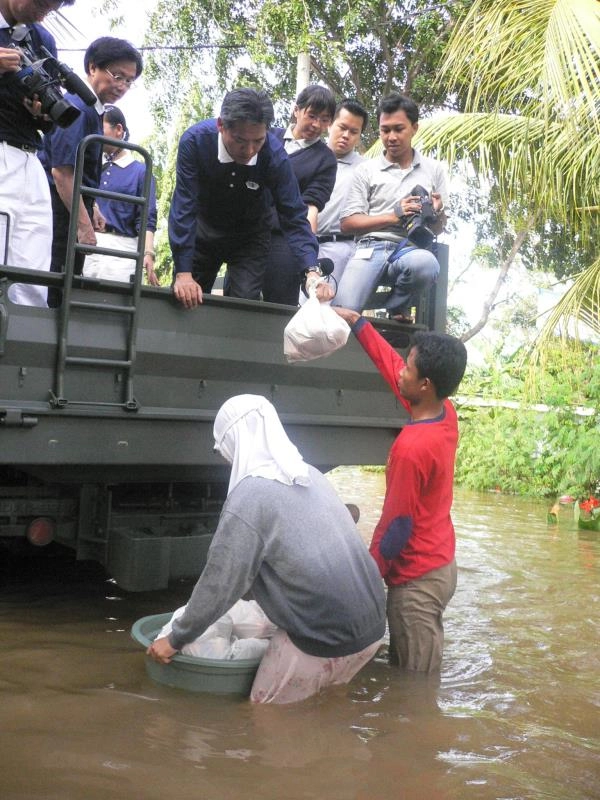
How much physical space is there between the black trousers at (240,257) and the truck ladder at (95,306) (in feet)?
3.14

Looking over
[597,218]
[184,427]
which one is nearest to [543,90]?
[597,218]

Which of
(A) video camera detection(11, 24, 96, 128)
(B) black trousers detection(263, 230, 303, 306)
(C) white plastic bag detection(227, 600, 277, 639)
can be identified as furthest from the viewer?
(B) black trousers detection(263, 230, 303, 306)

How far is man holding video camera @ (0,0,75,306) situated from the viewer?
4.18m

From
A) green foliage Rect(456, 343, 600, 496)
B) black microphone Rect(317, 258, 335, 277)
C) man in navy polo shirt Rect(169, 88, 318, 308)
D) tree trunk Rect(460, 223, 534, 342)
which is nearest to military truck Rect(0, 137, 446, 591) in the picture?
man in navy polo shirt Rect(169, 88, 318, 308)

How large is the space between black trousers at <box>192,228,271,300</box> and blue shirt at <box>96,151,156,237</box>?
0.87 meters

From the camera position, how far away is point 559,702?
384 centimetres

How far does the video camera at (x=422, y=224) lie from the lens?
5.27m

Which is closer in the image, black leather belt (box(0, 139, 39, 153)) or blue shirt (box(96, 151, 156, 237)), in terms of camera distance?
black leather belt (box(0, 139, 39, 153))

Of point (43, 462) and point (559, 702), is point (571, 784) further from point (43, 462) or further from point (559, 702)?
point (43, 462)

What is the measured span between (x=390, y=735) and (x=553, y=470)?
8.73 meters

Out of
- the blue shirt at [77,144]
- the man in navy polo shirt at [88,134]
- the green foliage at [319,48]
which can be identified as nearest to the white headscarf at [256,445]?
the man in navy polo shirt at [88,134]

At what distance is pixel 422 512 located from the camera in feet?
12.8

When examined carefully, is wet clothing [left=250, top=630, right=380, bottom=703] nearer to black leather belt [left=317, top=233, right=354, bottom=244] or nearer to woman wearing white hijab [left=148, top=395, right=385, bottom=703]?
woman wearing white hijab [left=148, top=395, right=385, bottom=703]

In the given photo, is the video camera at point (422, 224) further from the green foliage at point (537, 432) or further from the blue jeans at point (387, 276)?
the green foliage at point (537, 432)
